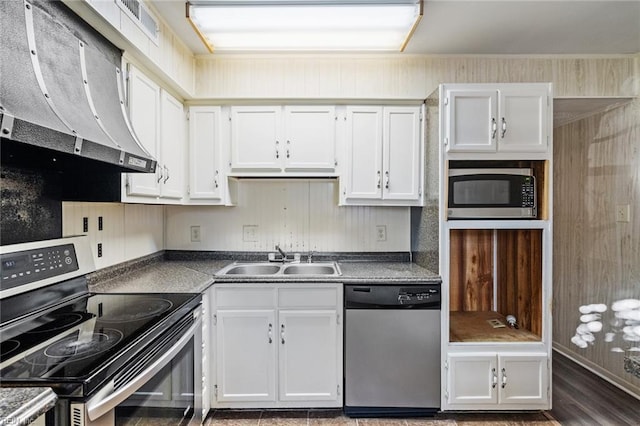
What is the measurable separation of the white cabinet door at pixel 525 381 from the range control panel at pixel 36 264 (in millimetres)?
2504

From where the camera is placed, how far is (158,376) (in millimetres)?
1370

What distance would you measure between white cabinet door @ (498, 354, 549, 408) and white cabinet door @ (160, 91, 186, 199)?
7.82ft

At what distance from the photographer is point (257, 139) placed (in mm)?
2436

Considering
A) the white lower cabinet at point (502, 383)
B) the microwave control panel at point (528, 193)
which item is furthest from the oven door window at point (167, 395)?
the microwave control panel at point (528, 193)

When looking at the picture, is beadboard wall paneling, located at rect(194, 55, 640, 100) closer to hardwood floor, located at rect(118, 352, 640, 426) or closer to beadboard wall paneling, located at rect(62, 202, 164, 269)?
beadboard wall paneling, located at rect(62, 202, 164, 269)

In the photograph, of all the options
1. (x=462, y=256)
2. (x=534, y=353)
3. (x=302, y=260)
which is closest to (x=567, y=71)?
(x=462, y=256)

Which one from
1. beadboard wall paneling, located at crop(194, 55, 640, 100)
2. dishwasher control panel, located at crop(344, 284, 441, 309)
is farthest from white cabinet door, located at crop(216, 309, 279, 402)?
beadboard wall paneling, located at crop(194, 55, 640, 100)

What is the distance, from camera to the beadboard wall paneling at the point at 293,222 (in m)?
2.74

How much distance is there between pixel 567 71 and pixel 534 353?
1.99m

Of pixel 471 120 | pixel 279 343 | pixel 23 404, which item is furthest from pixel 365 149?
pixel 23 404

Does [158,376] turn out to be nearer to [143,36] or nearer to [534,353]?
[143,36]

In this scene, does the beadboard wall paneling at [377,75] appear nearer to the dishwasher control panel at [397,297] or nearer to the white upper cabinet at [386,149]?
the white upper cabinet at [386,149]

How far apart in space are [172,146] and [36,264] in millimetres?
1075

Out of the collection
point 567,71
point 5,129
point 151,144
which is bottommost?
point 5,129
